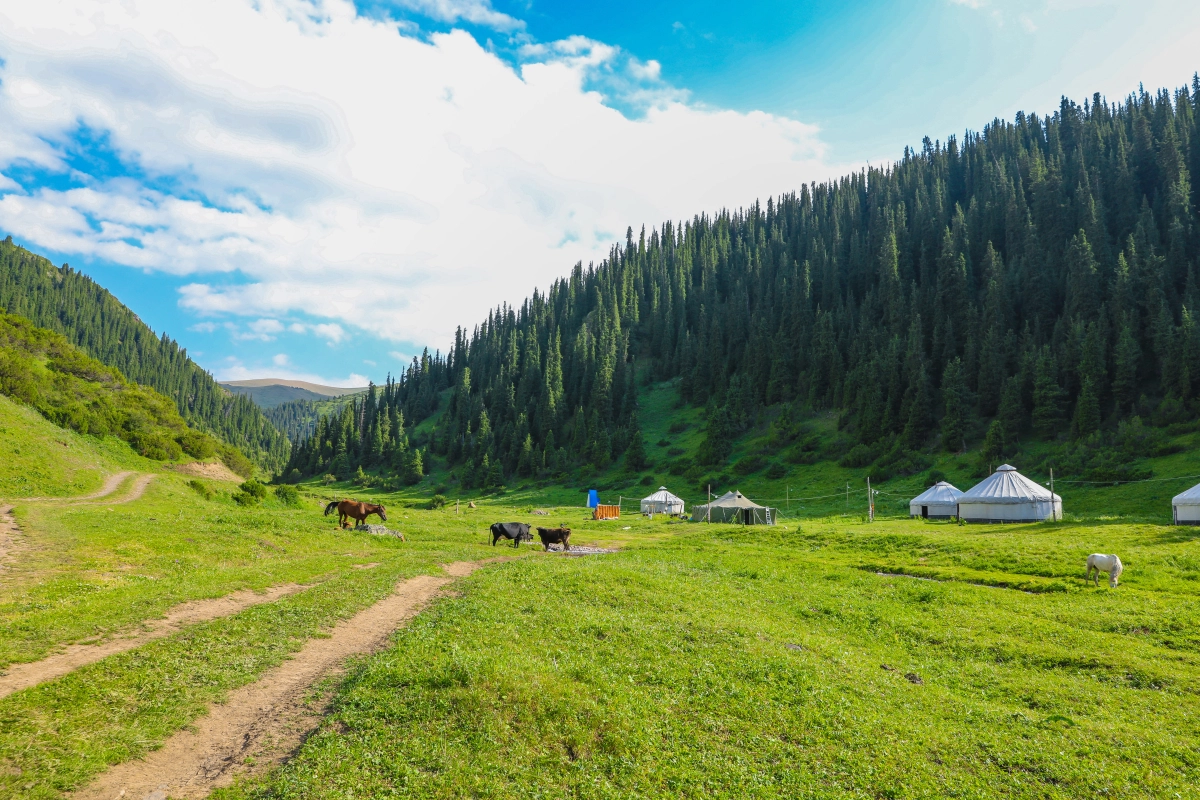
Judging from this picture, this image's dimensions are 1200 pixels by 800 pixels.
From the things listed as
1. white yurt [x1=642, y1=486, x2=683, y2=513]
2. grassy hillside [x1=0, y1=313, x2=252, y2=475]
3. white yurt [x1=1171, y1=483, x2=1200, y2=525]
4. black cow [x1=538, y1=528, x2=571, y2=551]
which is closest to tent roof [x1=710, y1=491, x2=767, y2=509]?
white yurt [x1=642, y1=486, x2=683, y2=513]

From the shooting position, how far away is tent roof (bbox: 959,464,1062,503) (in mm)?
55375

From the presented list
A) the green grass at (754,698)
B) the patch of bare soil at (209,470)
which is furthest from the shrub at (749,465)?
the green grass at (754,698)

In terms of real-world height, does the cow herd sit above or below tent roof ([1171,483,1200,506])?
below

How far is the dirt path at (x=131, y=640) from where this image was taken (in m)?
10.6

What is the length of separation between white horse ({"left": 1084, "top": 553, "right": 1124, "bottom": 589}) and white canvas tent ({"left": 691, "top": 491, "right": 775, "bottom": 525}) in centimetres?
3588

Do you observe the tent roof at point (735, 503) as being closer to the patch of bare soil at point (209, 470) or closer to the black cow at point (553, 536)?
the black cow at point (553, 536)

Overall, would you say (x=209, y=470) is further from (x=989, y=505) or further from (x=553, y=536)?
(x=989, y=505)

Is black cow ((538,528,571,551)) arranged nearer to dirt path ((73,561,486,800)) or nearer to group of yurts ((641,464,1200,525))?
dirt path ((73,561,486,800))

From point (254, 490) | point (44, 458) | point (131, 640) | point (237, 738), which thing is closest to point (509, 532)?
point (254, 490)

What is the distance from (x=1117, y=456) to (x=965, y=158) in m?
139

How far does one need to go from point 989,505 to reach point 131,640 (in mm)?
65447

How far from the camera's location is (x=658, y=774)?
9312 millimetres

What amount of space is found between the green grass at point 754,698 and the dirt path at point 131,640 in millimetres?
5264

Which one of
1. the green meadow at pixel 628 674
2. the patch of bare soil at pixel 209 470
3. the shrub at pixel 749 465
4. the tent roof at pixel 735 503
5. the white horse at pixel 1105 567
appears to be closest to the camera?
the green meadow at pixel 628 674
